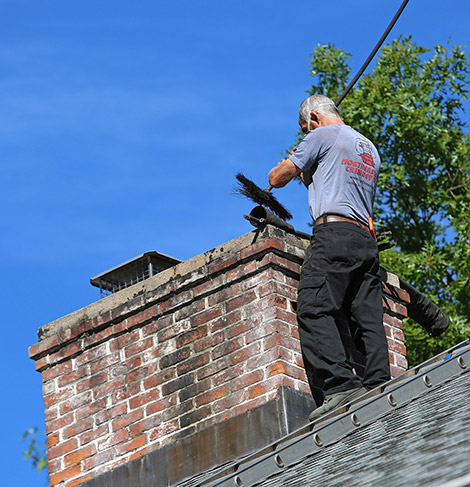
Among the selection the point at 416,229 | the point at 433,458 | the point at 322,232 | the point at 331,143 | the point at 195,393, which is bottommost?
the point at 433,458

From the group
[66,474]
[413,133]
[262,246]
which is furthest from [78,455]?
[413,133]

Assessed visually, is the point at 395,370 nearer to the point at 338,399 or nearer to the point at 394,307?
the point at 394,307

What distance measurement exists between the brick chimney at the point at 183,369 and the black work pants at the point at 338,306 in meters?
0.26

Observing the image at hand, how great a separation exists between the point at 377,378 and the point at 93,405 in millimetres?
1909

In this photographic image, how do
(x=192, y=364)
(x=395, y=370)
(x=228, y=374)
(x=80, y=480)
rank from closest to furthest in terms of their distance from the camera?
(x=228, y=374)
(x=192, y=364)
(x=80, y=480)
(x=395, y=370)

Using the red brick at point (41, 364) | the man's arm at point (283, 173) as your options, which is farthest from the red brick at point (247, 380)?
the red brick at point (41, 364)

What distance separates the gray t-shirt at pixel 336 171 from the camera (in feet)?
19.4

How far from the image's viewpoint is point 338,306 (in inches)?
224

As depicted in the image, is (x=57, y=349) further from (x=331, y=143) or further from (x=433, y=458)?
(x=433, y=458)

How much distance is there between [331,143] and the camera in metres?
6.00

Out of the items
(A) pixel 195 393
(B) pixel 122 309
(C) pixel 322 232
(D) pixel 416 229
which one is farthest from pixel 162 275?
(D) pixel 416 229

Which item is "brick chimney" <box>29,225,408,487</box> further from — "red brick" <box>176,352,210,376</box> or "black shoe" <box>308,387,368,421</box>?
"black shoe" <box>308,387,368,421</box>

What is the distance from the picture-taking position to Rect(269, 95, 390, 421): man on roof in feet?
18.3

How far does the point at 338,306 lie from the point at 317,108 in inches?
49.5
